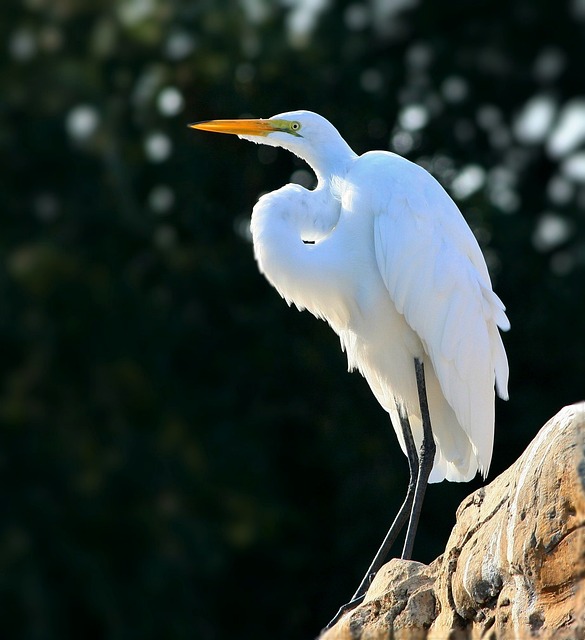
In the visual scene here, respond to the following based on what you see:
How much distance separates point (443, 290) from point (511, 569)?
51.1 inches

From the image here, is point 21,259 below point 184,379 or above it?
above

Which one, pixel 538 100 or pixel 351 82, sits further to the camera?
pixel 538 100

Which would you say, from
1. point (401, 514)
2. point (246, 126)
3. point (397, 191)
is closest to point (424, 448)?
point (401, 514)

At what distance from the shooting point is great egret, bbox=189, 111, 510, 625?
12.7 ft

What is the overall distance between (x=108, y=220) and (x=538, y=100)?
11.7ft

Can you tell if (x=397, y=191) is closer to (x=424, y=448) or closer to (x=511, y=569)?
(x=424, y=448)

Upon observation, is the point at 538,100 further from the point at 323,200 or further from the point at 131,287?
the point at 323,200

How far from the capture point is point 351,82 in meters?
9.16

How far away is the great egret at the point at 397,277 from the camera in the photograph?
388 centimetres

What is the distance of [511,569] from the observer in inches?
109

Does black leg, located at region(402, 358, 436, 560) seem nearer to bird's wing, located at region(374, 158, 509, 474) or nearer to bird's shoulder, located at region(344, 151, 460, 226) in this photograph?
bird's wing, located at region(374, 158, 509, 474)

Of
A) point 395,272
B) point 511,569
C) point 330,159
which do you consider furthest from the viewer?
point 330,159

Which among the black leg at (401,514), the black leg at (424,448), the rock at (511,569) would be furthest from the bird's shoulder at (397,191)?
the rock at (511,569)

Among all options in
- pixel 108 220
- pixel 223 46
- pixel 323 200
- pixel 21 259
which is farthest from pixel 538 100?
pixel 323 200
